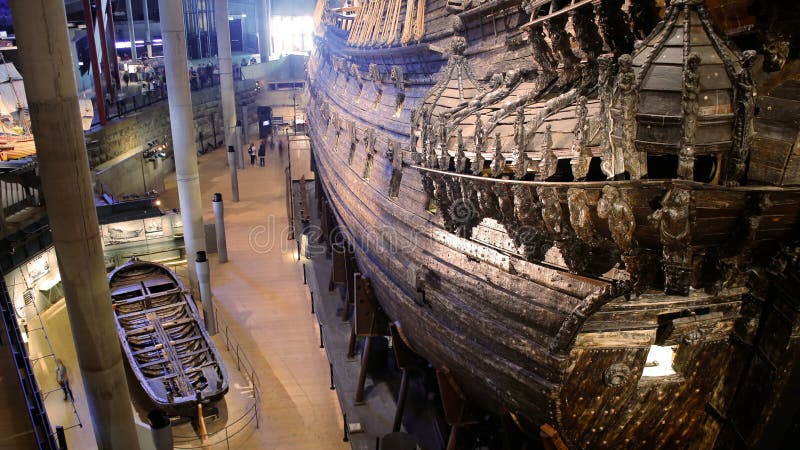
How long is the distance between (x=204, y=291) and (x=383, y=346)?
9.60 ft

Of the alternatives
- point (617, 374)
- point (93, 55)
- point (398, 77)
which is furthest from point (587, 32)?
point (93, 55)

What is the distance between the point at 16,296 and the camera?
7871 millimetres

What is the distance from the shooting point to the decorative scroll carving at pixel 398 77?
275 inches

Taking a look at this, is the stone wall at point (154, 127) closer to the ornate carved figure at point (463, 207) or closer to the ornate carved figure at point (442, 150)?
the ornate carved figure at point (442, 150)

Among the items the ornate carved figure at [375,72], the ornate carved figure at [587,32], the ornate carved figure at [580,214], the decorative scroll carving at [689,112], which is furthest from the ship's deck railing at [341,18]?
the decorative scroll carving at [689,112]

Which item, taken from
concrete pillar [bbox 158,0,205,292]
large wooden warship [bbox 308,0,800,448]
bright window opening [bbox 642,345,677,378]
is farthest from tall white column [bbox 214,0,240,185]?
bright window opening [bbox 642,345,677,378]

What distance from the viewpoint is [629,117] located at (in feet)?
9.46

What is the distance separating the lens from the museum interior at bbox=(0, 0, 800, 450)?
293 centimetres

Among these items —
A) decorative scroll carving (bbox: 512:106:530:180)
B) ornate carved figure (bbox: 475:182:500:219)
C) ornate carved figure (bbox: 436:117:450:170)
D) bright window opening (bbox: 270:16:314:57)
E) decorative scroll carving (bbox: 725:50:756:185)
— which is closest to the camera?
decorative scroll carving (bbox: 725:50:756:185)

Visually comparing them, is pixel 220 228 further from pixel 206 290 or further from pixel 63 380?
pixel 63 380

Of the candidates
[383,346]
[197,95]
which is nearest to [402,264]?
[383,346]

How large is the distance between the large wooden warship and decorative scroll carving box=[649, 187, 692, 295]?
0.03 feet

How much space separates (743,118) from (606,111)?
0.60 metres

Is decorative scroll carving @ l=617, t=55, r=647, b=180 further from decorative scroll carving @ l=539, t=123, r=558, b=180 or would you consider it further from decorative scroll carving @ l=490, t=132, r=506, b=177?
decorative scroll carving @ l=490, t=132, r=506, b=177
